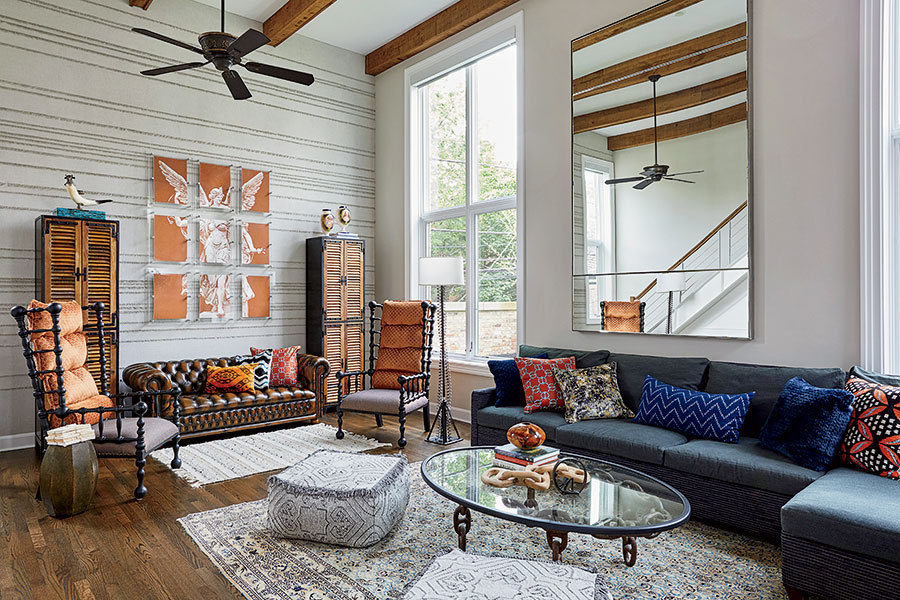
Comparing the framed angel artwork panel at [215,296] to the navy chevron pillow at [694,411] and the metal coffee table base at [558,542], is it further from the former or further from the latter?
the navy chevron pillow at [694,411]

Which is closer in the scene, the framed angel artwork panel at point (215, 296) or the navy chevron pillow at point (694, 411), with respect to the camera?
the navy chevron pillow at point (694, 411)

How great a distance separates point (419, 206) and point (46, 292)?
12.0ft

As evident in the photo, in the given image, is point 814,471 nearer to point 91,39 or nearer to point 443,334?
point 443,334

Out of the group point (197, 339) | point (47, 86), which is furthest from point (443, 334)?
point (47, 86)

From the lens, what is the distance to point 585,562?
270cm

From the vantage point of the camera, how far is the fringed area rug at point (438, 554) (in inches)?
97.0

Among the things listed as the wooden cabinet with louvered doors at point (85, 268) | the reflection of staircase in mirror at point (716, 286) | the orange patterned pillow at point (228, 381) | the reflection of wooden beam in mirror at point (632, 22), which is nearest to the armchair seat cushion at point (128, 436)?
the wooden cabinet with louvered doors at point (85, 268)

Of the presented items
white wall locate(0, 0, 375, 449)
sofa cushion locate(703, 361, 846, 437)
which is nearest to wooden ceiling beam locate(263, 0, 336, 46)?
white wall locate(0, 0, 375, 449)

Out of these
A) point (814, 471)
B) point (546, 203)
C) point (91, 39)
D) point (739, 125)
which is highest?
point (91, 39)

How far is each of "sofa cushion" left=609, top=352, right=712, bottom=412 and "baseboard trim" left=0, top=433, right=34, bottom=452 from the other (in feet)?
15.8

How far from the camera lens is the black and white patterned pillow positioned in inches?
214

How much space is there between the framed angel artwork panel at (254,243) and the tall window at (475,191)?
1.72 metres

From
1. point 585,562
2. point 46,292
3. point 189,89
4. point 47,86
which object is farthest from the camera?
point 189,89

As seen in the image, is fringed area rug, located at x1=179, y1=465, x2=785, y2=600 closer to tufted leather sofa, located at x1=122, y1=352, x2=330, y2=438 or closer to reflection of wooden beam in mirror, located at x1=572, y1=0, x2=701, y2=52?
tufted leather sofa, located at x1=122, y1=352, x2=330, y2=438
